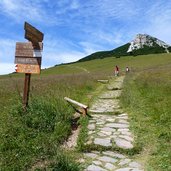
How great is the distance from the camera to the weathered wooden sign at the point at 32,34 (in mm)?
9344

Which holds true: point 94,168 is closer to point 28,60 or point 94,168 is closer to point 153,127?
point 153,127

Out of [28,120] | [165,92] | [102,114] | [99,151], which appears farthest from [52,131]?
[165,92]

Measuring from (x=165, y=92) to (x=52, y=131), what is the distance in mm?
8413

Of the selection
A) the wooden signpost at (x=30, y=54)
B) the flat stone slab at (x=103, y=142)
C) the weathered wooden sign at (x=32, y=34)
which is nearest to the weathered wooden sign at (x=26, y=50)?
the wooden signpost at (x=30, y=54)

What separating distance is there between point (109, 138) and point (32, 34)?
3.61 m

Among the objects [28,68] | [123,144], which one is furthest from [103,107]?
[123,144]

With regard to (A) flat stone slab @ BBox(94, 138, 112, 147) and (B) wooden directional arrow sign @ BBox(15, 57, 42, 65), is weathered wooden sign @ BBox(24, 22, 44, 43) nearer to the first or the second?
(B) wooden directional arrow sign @ BBox(15, 57, 42, 65)

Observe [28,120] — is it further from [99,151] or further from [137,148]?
[137,148]

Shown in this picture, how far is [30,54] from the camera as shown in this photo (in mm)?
9812

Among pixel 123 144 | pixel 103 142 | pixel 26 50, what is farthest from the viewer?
pixel 26 50

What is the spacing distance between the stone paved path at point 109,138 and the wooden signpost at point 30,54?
2362mm

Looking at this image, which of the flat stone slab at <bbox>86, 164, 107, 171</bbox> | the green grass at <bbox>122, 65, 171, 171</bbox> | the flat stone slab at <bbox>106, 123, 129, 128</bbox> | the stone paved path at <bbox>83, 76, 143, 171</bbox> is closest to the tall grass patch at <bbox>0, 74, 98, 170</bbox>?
the flat stone slab at <bbox>86, 164, 107, 171</bbox>

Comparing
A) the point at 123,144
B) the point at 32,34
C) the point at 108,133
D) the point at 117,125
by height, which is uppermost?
the point at 32,34

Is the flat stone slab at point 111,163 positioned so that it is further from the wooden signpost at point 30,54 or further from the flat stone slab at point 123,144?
the wooden signpost at point 30,54
